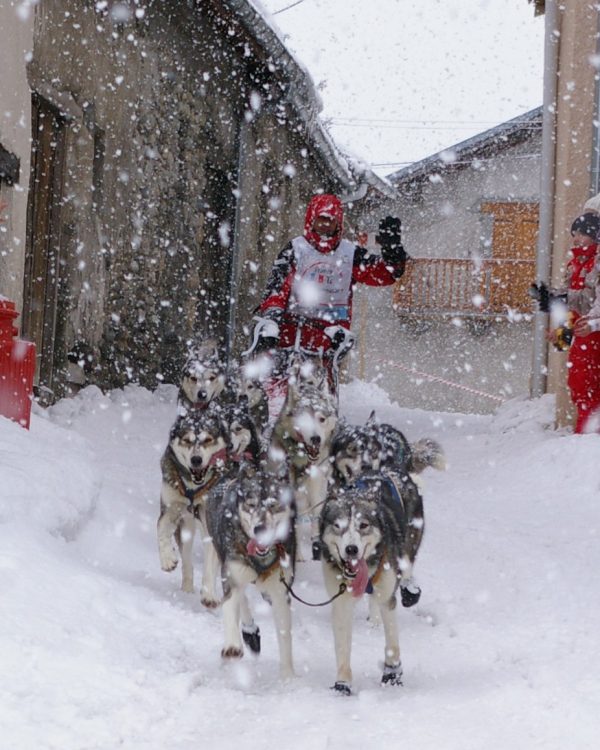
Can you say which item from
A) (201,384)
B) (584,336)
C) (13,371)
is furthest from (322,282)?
(13,371)

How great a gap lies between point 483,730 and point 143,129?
29.7 ft

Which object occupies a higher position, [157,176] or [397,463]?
[157,176]

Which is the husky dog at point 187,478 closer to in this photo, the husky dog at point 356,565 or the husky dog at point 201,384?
the husky dog at point 356,565

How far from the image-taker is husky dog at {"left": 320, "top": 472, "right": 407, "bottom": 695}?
4.06 m

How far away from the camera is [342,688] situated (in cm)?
392

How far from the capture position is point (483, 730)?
346 centimetres

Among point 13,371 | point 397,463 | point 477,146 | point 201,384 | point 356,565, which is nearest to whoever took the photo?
point 356,565

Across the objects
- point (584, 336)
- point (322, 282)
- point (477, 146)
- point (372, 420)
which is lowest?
point (372, 420)

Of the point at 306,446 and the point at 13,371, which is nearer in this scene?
the point at 306,446

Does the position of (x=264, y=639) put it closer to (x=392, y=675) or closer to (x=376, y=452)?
(x=392, y=675)

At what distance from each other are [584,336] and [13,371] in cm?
485

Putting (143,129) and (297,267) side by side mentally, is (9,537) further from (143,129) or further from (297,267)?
(143,129)

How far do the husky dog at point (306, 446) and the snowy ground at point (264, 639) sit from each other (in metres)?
0.44

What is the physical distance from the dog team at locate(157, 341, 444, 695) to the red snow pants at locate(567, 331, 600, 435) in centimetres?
248
